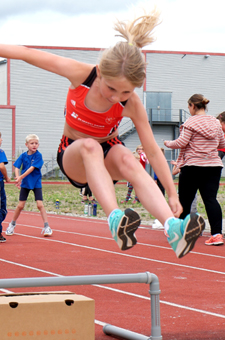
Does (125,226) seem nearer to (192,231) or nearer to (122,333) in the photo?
(192,231)

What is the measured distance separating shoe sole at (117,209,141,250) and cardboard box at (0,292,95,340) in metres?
0.60

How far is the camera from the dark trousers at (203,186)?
6945 millimetres

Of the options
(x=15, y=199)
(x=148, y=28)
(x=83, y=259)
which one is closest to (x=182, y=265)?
(x=83, y=259)

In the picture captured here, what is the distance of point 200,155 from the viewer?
6848 millimetres

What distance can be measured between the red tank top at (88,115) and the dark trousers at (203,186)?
370 cm

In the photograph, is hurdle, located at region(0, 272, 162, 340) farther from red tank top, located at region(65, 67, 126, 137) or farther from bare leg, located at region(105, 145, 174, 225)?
red tank top, located at region(65, 67, 126, 137)

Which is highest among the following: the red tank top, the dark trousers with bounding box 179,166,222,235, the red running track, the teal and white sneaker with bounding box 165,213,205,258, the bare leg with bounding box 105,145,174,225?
the red tank top

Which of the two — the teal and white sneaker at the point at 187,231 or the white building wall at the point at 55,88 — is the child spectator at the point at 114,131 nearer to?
the teal and white sneaker at the point at 187,231

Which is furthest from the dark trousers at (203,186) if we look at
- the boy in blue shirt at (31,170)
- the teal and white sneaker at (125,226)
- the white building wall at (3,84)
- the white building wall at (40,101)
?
the white building wall at (3,84)

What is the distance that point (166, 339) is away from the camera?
3.61 meters

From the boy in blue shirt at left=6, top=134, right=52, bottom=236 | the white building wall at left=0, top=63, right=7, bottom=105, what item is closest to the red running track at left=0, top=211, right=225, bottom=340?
the boy in blue shirt at left=6, top=134, right=52, bottom=236

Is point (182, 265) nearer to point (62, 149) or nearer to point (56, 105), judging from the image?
point (62, 149)

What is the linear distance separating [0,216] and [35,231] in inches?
61.2

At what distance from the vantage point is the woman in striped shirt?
675cm
